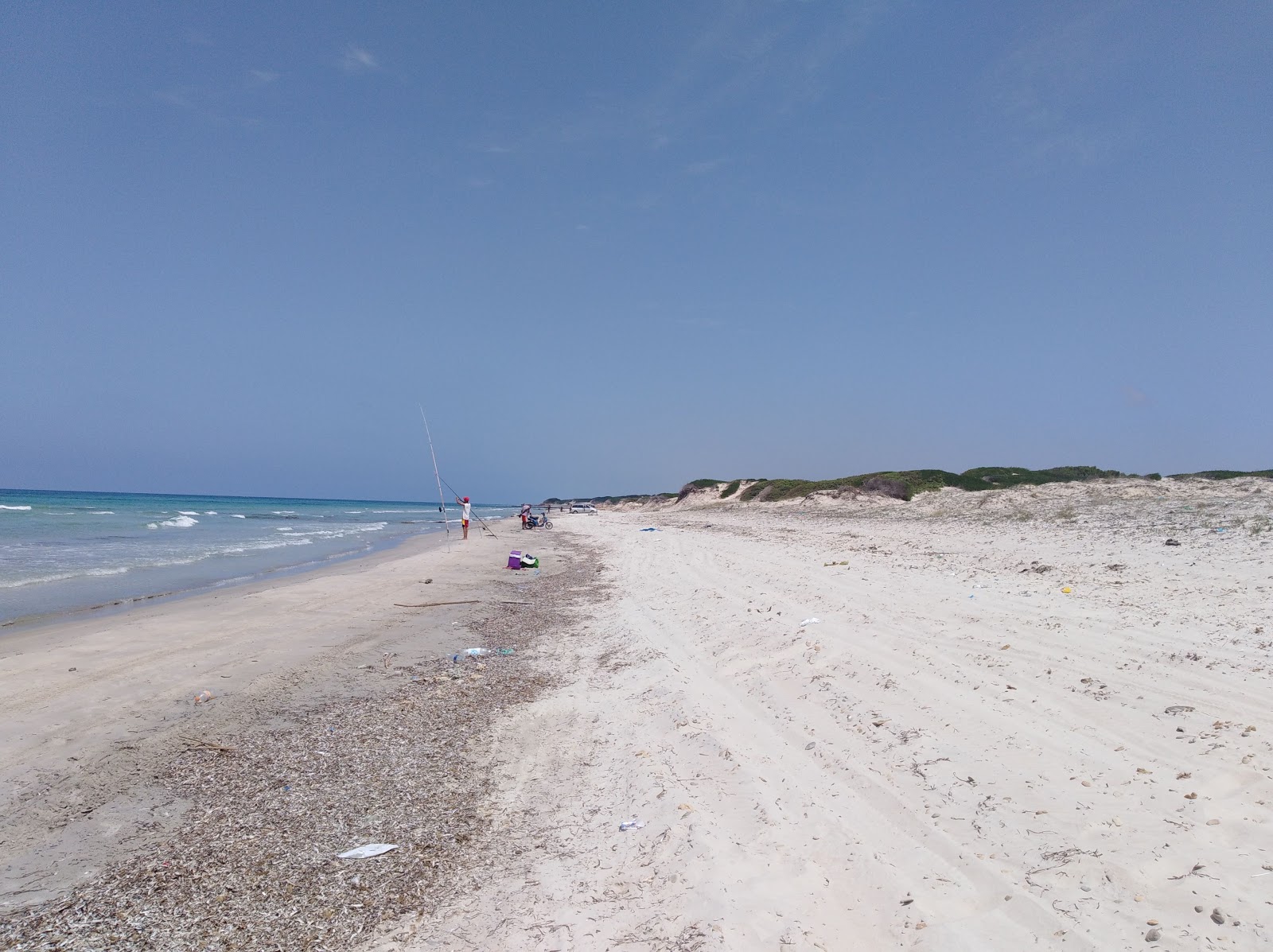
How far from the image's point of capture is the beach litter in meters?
3.87

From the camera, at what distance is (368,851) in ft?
12.9

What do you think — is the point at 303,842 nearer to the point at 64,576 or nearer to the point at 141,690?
A: the point at 141,690

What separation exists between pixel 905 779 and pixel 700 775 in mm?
1394

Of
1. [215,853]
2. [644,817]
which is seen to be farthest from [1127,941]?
[215,853]

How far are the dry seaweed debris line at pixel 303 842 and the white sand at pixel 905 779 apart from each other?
30cm

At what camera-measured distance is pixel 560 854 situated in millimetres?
3834

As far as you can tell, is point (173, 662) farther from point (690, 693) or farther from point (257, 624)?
point (690, 693)

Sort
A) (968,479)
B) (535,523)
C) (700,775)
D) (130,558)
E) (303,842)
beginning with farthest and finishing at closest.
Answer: (535,523)
(968,479)
(130,558)
(700,775)
(303,842)

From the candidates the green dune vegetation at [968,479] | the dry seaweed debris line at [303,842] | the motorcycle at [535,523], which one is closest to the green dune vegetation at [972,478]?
the green dune vegetation at [968,479]

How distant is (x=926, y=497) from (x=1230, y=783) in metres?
30.4

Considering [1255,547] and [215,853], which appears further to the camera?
[1255,547]

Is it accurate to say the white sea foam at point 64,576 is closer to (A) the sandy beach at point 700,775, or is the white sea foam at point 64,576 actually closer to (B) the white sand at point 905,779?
(A) the sandy beach at point 700,775

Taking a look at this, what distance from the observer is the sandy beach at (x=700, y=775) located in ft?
10.3

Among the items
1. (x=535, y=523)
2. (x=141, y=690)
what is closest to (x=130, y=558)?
(x=141, y=690)
